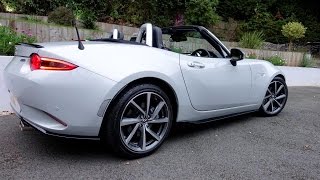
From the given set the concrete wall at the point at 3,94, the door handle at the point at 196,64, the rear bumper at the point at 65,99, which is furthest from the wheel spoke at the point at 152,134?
the concrete wall at the point at 3,94

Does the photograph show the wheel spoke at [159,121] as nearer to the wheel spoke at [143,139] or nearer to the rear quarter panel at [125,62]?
the wheel spoke at [143,139]

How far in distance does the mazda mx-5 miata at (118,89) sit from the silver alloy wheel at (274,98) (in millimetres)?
1117

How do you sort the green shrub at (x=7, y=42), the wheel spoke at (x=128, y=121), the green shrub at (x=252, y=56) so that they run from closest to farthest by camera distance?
1. the wheel spoke at (x=128, y=121)
2. the green shrub at (x=7, y=42)
3. the green shrub at (x=252, y=56)

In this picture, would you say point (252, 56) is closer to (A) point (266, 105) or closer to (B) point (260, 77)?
(A) point (266, 105)

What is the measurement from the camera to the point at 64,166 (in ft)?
10.0

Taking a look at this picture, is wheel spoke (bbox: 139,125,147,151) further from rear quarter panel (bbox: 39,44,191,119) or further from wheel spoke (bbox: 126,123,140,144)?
rear quarter panel (bbox: 39,44,191,119)

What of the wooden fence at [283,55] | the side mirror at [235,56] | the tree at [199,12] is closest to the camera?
the side mirror at [235,56]

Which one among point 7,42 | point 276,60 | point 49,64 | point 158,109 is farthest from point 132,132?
point 276,60

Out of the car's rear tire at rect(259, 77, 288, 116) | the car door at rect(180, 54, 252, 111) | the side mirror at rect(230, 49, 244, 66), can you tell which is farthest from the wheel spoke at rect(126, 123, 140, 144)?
the car's rear tire at rect(259, 77, 288, 116)

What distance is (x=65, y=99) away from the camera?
2.84 metres

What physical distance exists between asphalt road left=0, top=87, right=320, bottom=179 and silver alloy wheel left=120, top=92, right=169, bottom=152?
15 cm

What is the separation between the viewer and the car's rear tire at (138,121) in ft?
10.0

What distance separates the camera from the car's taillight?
9.38 feet

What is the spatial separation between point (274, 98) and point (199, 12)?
5826 mm
